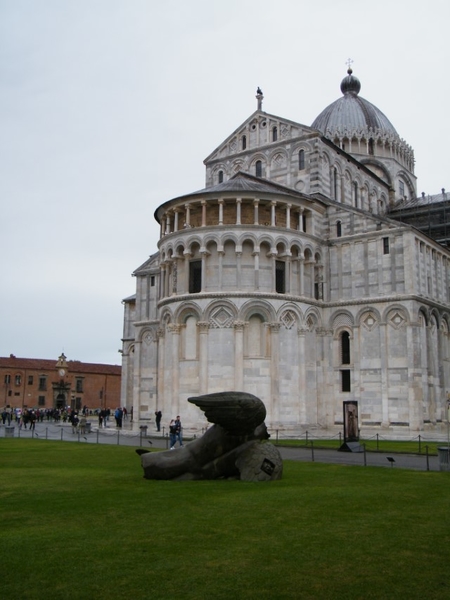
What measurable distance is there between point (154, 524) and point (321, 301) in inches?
1263

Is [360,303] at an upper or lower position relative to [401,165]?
lower

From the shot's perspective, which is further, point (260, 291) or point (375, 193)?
point (375, 193)

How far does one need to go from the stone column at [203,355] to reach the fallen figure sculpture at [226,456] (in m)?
20.7

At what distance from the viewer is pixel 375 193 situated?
54.3 metres

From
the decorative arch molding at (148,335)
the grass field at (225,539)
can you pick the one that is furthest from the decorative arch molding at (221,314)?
the grass field at (225,539)

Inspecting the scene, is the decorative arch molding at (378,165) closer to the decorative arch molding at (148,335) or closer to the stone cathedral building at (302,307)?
the stone cathedral building at (302,307)

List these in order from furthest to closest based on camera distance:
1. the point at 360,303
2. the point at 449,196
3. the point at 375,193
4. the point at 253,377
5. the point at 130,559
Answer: the point at 449,196 → the point at 375,193 → the point at 360,303 → the point at 253,377 → the point at 130,559

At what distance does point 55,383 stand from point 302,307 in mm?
60897

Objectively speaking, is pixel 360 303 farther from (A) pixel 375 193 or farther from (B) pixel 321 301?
(A) pixel 375 193

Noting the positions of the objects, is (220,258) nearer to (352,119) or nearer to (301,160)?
(301,160)

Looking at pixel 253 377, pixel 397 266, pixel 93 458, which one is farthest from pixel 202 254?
pixel 93 458

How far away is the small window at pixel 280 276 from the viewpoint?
1583 inches

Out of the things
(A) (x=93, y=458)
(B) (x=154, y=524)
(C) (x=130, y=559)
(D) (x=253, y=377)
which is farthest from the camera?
(D) (x=253, y=377)

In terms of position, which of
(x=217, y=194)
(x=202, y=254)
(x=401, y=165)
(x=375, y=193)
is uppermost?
(x=401, y=165)
